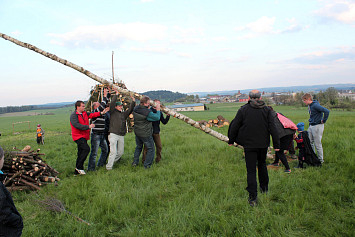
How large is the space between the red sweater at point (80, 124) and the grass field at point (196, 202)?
1144 mm

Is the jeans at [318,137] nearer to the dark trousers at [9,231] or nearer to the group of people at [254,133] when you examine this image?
the group of people at [254,133]

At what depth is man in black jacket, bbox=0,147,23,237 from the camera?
215 cm

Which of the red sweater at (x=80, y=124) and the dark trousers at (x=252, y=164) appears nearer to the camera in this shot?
the dark trousers at (x=252, y=164)

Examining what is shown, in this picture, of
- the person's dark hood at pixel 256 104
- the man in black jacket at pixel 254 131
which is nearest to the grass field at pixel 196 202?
the man in black jacket at pixel 254 131

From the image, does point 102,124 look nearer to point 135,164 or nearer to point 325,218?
point 135,164

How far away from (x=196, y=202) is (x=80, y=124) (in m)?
3.75

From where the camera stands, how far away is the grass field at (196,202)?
11.3 ft

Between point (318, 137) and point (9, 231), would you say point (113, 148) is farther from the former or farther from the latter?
point (318, 137)

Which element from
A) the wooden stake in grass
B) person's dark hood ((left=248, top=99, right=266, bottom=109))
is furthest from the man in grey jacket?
person's dark hood ((left=248, top=99, right=266, bottom=109))

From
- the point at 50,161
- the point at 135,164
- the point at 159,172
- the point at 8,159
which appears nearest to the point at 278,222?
the point at 159,172

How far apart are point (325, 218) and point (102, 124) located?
5.70 m

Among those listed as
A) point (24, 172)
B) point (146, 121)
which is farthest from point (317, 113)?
point (24, 172)

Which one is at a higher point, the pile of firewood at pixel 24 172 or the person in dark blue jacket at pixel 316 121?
the person in dark blue jacket at pixel 316 121

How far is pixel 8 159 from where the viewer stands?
5781 millimetres
